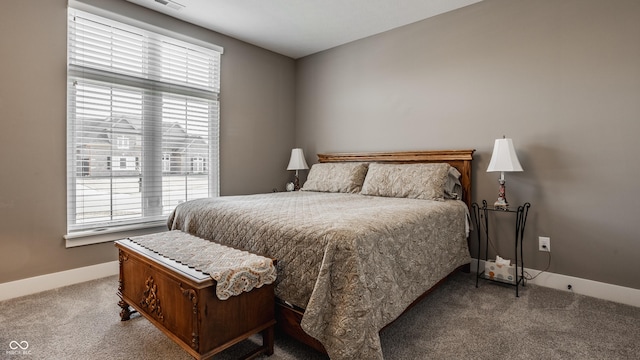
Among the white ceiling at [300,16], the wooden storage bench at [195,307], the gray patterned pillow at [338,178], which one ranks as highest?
the white ceiling at [300,16]

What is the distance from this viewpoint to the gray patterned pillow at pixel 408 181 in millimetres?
2785

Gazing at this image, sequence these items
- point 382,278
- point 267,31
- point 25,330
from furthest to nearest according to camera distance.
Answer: point 267,31 → point 25,330 → point 382,278

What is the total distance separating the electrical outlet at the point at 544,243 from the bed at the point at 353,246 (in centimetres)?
58

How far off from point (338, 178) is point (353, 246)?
6.88 feet

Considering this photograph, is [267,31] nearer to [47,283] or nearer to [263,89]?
[263,89]

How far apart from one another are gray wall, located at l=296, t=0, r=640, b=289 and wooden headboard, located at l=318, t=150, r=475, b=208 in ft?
0.34

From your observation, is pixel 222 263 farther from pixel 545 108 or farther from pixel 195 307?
pixel 545 108

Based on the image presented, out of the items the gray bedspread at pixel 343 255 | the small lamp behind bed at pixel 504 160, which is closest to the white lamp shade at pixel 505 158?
the small lamp behind bed at pixel 504 160

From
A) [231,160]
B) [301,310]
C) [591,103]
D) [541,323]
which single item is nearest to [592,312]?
[541,323]

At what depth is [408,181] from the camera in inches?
116

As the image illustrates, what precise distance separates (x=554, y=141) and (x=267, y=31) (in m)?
3.04

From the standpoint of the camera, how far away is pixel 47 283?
2.54 m

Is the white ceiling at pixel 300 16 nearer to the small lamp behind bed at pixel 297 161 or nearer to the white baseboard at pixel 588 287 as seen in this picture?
the small lamp behind bed at pixel 297 161
